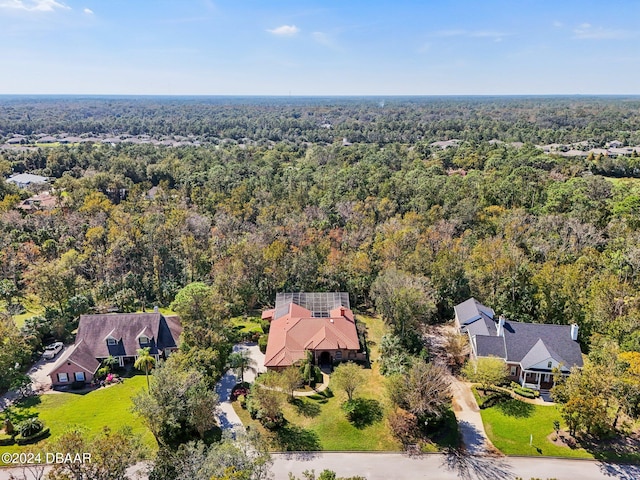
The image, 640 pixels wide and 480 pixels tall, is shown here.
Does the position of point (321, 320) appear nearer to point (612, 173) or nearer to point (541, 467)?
point (541, 467)

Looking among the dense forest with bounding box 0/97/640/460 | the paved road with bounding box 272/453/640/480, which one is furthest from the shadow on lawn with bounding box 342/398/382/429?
the dense forest with bounding box 0/97/640/460

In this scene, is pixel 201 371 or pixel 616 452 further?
pixel 201 371

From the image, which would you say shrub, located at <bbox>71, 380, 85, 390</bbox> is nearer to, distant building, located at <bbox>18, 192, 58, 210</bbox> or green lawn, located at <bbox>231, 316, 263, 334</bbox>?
green lawn, located at <bbox>231, 316, 263, 334</bbox>

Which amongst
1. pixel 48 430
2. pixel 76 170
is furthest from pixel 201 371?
pixel 76 170

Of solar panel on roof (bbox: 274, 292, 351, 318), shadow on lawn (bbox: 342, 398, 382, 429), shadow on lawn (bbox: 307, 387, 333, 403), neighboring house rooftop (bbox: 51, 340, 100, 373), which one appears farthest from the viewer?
solar panel on roof (bbox: 274, 292, 351, 318)

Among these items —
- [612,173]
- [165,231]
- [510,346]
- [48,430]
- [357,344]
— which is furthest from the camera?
[612,173]

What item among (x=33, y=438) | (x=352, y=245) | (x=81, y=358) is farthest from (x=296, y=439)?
(x=352, y=245)

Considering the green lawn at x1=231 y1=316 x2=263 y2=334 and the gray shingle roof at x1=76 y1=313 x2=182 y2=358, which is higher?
the gray shingle roof at x1=76 y1=313 x2=182 y2=358
